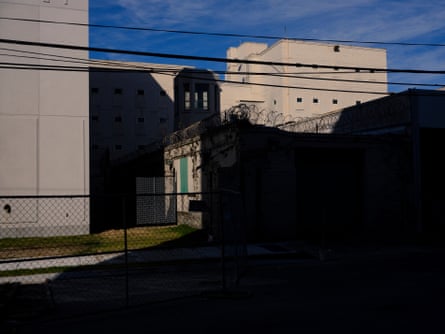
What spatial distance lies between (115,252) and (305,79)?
46.1 metres

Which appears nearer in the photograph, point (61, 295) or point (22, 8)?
point (61, 295)

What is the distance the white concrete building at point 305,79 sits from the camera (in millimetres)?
57312

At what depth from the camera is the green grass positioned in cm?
1659

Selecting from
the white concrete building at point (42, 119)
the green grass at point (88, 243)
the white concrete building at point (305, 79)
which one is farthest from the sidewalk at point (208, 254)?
the white concrete building at point (305, 79)

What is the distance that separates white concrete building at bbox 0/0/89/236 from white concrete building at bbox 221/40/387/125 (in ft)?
116

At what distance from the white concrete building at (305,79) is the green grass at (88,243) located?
3619 centimetres

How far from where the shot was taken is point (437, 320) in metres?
7.34

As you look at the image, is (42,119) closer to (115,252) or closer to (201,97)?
(115,252)

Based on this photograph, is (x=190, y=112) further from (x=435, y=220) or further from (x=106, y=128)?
(x=435, y=220)

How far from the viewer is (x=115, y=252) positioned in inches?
629

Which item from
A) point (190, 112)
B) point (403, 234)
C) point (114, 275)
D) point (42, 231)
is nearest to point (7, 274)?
point (114, 275)

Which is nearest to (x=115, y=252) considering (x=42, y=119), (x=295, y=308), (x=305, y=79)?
(x=42, y=119)

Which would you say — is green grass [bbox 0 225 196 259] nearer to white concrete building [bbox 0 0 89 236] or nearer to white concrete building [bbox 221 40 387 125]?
white concrete building [bbox 0 0 89 236]

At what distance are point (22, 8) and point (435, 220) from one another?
20.2m
